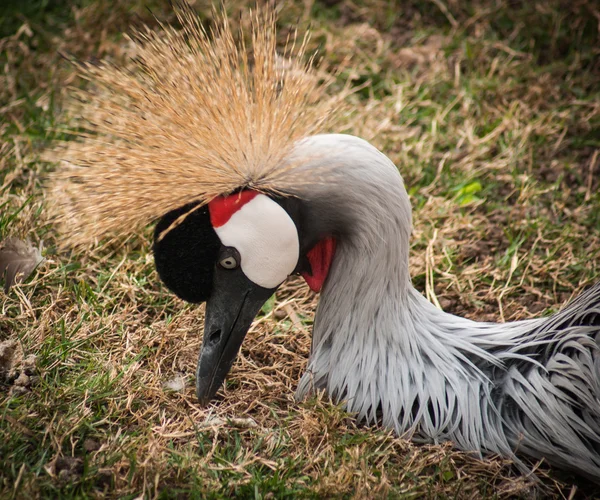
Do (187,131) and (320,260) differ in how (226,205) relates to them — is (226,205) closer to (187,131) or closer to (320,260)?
(187,131)

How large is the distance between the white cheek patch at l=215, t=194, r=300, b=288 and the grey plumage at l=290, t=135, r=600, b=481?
84 millimetres

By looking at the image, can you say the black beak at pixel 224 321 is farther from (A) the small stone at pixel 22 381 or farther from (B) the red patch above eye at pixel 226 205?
(A) the small stone at pixel 22 381

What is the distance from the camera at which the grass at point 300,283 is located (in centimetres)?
167

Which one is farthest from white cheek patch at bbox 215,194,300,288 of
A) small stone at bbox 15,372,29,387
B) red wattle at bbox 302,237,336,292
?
small stone at bbox 15,372,29,387

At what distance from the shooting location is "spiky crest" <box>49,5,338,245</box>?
1572mm

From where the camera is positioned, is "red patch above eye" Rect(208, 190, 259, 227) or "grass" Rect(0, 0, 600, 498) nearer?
"red patch above eye" Rect(208, 190, 259, 227)

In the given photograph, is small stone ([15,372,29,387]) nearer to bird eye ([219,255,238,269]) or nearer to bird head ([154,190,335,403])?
bird head ([154,190,335,403])

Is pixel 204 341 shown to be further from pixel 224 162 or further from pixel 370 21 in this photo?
pixel 370 21

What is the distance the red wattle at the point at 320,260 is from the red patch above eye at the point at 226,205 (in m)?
0.25

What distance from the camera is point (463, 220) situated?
2.62 meters

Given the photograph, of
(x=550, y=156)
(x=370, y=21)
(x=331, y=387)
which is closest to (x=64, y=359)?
(x=331, y=387)

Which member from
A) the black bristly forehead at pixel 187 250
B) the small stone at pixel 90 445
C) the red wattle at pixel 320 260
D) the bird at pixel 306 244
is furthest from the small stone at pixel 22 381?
the red wattle at pixel 320 260

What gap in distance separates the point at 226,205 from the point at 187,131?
0.20 meters

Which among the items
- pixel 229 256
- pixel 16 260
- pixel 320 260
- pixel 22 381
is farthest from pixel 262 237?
pixel 16 260
